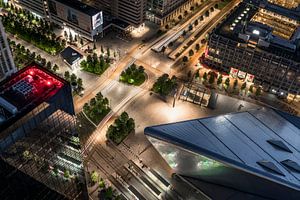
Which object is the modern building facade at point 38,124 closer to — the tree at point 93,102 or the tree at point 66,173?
the tree at point 66,173

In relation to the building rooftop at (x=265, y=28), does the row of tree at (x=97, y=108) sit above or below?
below

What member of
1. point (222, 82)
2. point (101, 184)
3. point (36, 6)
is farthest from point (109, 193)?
point (36, 6)

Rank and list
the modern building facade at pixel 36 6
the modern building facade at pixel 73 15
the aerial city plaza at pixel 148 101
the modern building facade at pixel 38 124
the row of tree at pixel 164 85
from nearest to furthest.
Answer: the modern building facade at pixel 38 124 → the aerial city plaza at pixel 148 101 → the row of tree at pixel 164 85 → the modern building facade at pixel 73 15 → the modern building facade at pixel 36 6

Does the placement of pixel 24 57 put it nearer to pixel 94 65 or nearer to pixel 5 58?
pixel 5 58

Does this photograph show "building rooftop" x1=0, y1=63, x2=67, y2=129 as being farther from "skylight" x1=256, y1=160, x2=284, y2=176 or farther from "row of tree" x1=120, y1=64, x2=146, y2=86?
"row of tree" x1=120, y1=64, x2=146, y2=86

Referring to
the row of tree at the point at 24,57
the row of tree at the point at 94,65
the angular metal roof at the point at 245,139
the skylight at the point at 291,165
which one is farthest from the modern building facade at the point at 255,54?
the row of tree at the point at 24,57

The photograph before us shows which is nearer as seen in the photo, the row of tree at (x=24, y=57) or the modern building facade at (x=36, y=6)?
the row of tree at (x=24, y=57)

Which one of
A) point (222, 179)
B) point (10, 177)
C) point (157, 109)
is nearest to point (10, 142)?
point (10, 177)
